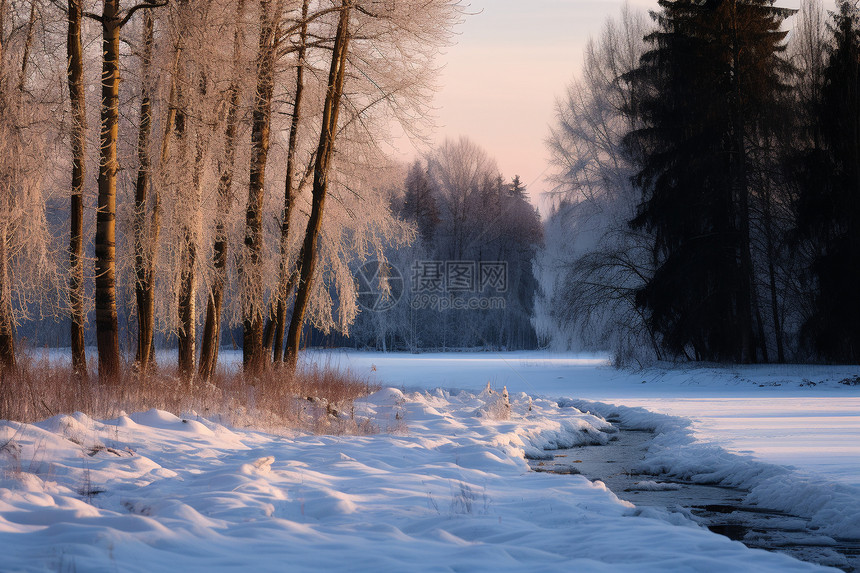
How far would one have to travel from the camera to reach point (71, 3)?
9.85m

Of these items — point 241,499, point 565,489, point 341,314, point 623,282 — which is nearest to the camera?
point 241,499

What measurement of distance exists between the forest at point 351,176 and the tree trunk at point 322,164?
1.9 inches

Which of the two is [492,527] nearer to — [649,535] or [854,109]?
[649,535]

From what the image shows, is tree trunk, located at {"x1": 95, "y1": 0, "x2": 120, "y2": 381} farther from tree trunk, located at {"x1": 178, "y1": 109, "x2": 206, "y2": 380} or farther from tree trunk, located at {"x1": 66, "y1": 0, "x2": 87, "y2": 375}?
tree trunk, located at {"x1": 178, "y1": 109, "x2": 206, "y2": 380}

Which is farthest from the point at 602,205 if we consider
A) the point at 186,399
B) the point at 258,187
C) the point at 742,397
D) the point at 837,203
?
the point at 186,399

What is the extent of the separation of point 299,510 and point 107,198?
653cm

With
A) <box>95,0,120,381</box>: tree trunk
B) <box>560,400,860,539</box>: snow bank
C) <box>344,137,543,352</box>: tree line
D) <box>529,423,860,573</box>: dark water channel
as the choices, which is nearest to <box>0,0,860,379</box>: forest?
<box>95,0,120,381</box>: tree trunk

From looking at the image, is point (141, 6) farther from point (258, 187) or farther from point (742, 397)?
point (742, 397)

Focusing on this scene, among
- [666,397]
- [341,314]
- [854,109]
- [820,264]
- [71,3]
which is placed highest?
[854,109]

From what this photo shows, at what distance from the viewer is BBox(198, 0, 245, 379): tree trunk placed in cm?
1110

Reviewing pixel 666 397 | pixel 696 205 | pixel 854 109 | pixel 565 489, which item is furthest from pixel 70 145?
pixel 854 109

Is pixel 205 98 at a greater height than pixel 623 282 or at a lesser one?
greater

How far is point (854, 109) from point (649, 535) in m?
19.8

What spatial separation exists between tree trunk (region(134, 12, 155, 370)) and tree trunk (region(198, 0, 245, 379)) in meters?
0.98
